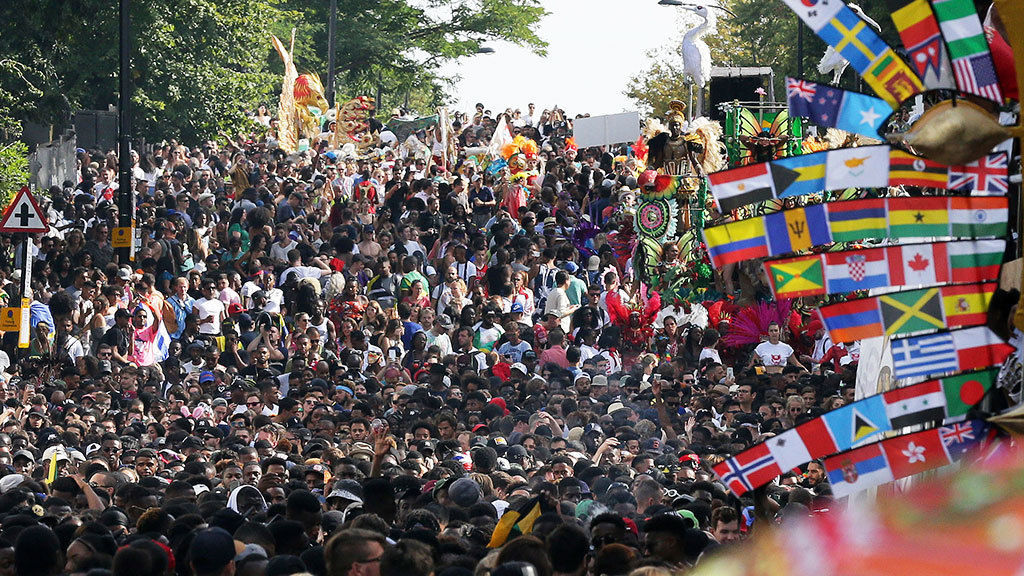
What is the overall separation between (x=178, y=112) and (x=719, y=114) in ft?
41.2

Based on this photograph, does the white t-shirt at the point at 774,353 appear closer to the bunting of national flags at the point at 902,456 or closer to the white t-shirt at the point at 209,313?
the white t-shirt at the point at 209,313

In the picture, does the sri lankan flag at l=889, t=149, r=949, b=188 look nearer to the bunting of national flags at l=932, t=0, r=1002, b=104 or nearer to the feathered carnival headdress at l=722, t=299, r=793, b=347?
the bunting of national flags at l=932, t=0, r=1002, b=104

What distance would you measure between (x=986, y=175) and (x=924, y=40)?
456 millimetres

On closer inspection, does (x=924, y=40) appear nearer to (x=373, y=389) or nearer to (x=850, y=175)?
(x=850, y=175)

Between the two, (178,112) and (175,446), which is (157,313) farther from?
(178,112)

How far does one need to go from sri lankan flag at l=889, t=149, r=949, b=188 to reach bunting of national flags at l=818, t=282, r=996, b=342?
0.31 metres

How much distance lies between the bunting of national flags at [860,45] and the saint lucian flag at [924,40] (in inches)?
1.6

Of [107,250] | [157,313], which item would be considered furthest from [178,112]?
[157,313]

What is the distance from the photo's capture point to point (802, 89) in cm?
464

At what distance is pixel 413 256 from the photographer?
787 inches

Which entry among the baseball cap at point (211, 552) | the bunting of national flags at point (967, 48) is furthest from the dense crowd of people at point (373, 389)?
the bunting of national flags at point (967, 48)

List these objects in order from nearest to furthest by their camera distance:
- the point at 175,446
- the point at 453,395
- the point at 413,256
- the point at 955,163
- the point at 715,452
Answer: the point at 955,163
the point at 715,452
the point at 175,446
the point at 453,395
the point at 413,256

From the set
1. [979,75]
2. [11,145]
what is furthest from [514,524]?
[11,145]

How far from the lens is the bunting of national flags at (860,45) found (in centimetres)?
436
